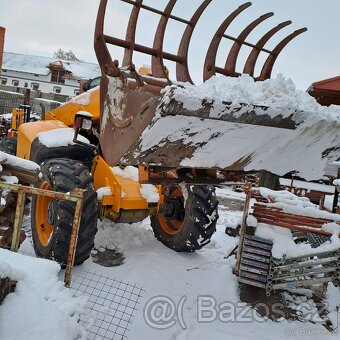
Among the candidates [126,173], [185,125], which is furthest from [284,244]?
[185,125]

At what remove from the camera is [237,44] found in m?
3.61

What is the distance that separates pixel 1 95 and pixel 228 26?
792 inches

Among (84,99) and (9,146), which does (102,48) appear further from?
(9,146)

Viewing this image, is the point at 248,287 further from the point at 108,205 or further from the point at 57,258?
the point at 57,258

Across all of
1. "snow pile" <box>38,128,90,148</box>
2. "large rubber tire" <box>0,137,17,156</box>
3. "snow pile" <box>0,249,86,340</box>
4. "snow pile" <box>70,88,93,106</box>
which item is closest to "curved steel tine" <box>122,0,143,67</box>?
"snow pile" <box>0,249,86,340</box>

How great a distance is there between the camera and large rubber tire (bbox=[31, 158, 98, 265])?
3.89 m

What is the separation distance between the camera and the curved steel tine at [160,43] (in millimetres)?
3041

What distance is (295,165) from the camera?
3.17 metres

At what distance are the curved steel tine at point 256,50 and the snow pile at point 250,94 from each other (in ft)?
3.86

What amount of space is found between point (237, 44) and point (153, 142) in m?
1.71

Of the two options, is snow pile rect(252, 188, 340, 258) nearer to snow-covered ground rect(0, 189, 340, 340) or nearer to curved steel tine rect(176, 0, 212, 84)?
snow-covered ground rect(0, 189, 340, 340)

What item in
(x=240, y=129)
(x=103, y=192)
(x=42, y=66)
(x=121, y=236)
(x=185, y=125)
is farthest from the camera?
(x=42, y=66)

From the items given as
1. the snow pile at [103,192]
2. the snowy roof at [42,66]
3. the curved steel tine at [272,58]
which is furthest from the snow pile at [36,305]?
the snowy roof at [42,66]

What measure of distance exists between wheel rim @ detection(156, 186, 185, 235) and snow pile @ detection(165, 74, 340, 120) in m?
2.98
